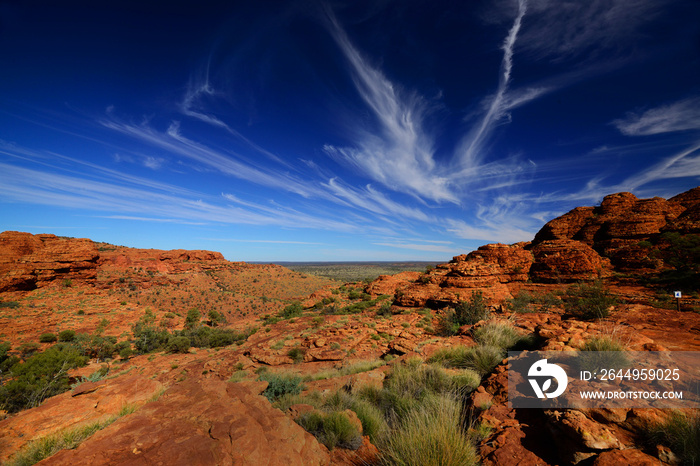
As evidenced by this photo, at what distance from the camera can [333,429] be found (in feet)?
11.8

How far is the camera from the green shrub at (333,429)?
3449mm

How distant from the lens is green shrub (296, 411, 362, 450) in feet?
11.3

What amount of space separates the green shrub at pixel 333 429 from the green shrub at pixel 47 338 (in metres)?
23.7

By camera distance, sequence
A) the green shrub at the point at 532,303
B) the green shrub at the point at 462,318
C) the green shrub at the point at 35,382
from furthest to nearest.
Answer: the green shrub at the point at 532,303 → the green shrub at the point at 462,318 → the green shrub at the point at 35,382

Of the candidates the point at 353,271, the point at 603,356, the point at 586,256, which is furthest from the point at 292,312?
the point at 353,271

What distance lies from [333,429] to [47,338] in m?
24.4

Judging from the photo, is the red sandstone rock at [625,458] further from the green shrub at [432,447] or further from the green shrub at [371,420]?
the green shrub at [371,420]

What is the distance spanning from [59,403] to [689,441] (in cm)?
782

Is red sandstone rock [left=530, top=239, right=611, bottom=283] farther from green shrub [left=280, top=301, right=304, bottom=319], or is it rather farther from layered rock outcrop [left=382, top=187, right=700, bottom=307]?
green shrub [left=280, top=301, right=304, bottom=319]

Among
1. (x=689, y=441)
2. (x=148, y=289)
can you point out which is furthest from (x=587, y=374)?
(x=148, y=289)

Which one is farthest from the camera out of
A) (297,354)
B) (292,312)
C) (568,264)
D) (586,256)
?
(292,312)

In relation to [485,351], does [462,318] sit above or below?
below

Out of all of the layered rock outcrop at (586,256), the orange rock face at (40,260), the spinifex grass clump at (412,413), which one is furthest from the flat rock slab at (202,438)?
the orange rock face at (40,260)

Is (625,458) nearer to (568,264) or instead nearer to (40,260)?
(568,264)
